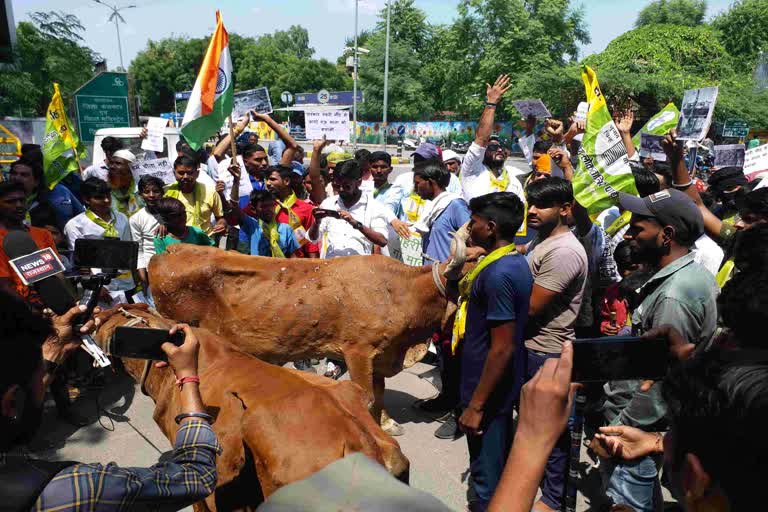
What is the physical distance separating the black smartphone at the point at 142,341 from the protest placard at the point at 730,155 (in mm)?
7843

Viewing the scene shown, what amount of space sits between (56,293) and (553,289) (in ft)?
10.1

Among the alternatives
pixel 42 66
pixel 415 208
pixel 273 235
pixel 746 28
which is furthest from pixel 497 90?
pixel 746 28

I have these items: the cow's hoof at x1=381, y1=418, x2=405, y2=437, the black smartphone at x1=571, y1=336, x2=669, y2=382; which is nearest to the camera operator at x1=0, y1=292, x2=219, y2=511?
the black smartphone at x1=571, y1=336, x2=669, y2=382

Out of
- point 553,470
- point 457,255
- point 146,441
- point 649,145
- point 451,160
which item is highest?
point 649,145

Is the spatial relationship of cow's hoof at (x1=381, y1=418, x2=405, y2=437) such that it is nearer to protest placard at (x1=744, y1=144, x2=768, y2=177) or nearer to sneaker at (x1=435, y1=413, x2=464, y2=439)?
sneaker at (x1=435, y1=413, x2=464, y2=439)

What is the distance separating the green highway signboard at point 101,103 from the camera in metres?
11.7

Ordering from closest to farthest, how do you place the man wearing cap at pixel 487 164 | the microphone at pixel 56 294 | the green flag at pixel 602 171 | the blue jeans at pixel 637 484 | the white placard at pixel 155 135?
1. the blue jeans at pixel 637 484
2. the microphone at pixel 56 294
3. the green flag at pixel 602 171
4. the man wearing cap at pixel 487 164
5. the white placard at pixel 155 135

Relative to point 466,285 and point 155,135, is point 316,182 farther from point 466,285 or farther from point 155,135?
point 466,285

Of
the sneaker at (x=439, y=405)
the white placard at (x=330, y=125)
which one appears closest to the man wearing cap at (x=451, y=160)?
the white placard at (x=330, y=125)

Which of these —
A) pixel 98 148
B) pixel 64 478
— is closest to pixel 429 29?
pixel 98 148

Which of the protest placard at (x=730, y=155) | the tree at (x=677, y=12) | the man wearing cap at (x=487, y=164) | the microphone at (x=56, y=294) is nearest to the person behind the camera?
the microphone at (x=56, y=294)

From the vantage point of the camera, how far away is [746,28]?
4556cm

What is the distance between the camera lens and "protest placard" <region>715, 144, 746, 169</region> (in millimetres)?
7590

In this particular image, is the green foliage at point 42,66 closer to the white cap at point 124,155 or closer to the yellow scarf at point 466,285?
the white cap at point 124,155
